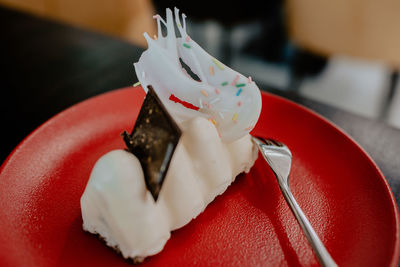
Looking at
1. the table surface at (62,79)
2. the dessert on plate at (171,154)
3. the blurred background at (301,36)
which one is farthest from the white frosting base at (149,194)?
the blurred background at (301,36)

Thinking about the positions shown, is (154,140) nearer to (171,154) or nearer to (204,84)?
(171,154)

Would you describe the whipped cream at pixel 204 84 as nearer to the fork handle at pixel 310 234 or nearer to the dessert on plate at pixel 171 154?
the dessert on plate at pixel 171 154

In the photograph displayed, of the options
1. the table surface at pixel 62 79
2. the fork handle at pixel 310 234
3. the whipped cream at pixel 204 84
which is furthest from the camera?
the table surface at pixel 62 79

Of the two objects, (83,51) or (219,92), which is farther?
(83,51)

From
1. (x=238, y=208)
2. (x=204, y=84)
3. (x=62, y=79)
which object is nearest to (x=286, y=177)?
(x=238, y=208)

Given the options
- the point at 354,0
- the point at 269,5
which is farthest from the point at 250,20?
the point at 354,0

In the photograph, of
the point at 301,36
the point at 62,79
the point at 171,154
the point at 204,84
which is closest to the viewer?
the point at 171,154

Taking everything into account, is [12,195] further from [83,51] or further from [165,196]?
[83,51]
